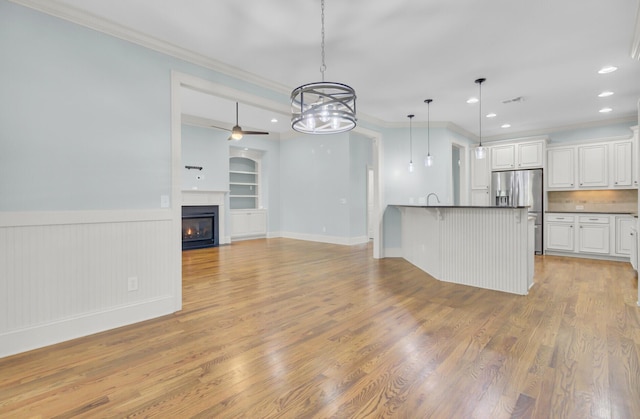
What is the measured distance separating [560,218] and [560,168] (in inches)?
42.9

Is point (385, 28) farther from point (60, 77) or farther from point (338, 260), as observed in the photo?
point (338, 260)

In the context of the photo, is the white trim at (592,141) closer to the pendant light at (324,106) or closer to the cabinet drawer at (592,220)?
the cabinet drawer at (592,220)

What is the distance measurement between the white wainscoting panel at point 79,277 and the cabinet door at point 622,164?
7.78m

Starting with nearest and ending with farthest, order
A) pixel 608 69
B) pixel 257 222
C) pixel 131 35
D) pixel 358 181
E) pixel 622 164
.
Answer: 1. pixel 131 35
2. pixel 608 69
3. pixel 622 164
4. pixel 358 181
5. pixel 257 222

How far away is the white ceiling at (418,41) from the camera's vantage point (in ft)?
8.86

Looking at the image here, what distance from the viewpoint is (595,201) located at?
6539 millimetres

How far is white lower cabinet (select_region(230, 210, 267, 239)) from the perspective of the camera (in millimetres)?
8797

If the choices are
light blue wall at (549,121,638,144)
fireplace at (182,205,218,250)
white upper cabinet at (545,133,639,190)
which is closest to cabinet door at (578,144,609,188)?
white upper cabinet at (545,133,639,190)

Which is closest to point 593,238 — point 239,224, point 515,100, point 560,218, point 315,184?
point 560,218

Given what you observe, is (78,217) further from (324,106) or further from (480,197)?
(480,197)

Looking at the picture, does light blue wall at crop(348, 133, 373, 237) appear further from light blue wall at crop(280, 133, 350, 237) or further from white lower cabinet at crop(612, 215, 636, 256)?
white lower cabinet at crop(612, 215, 636, 256)

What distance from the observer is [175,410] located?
173 centimetres

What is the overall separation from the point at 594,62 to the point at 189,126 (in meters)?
7.59

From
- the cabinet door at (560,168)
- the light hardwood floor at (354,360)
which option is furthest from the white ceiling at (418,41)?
the light hardwood floor at (354,360)
